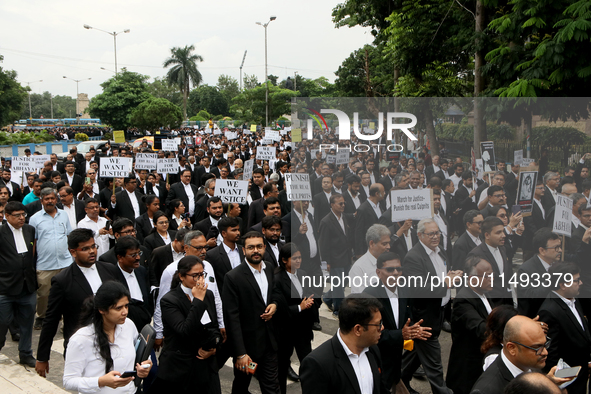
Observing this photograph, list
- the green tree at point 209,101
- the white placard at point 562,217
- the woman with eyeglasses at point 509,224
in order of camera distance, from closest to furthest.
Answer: the white placard at point 562,217
the woman with eyeglasses at point 509,224
the green tree at point 209,101

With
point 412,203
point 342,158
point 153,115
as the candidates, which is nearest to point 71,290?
point 342,158

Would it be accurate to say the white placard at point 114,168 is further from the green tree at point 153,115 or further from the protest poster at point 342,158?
the green tree at point 153,115

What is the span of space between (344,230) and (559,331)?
10.1ft

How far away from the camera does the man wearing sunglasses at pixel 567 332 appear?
4.54 m

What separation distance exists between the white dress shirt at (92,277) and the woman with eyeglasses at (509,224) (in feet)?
15.2

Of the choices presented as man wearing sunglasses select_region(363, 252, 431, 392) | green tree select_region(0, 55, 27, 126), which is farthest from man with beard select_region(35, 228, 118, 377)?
green tree select_region(0, 55, 27, 126)

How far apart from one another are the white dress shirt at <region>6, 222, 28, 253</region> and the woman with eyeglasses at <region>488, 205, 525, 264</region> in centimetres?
593

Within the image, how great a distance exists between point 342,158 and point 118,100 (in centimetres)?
4723

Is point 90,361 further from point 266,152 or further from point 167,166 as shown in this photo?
point 266,152

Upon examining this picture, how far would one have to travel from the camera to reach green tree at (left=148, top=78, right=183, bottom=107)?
105 metres

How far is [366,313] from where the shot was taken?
11.1 feet

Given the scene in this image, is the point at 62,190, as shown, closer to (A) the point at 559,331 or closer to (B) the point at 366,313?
(B) the point at 366,313

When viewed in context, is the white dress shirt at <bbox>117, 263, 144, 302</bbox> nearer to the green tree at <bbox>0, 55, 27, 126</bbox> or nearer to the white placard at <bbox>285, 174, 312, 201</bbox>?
the white placard at <bbox>285, 174, 312, 201</bbox>

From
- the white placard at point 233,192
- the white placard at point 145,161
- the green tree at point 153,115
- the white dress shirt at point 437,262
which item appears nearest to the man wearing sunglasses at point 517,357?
the white dress shirt at point 437,262
